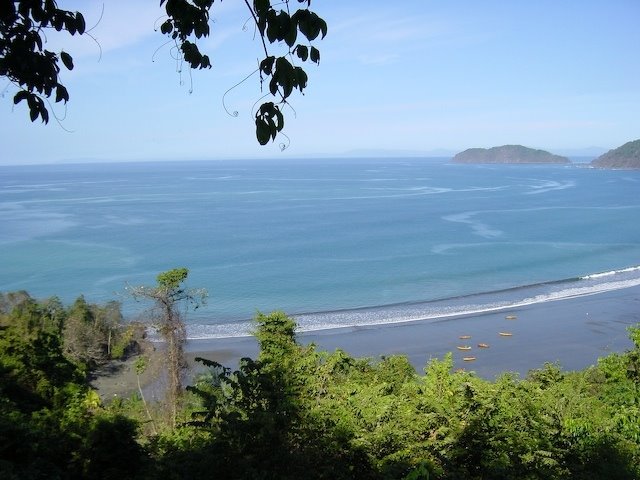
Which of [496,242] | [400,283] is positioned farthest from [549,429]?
[496,242]

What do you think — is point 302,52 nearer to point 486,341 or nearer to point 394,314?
point 486,341

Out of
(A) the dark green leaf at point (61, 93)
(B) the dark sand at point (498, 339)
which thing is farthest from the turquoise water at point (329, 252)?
(A) the dark green leaf at point (61, 93)

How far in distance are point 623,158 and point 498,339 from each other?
15209 centimetres

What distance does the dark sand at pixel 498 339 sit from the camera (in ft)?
76.0

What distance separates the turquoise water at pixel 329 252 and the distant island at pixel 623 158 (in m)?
86.0

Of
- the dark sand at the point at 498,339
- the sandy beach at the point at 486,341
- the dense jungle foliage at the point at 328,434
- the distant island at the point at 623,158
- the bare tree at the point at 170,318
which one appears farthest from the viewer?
the distant island at the point at 623,158

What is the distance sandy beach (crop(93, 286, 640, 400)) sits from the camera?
2252 cm

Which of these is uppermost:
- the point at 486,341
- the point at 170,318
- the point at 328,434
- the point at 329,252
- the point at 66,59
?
the point at 66,59

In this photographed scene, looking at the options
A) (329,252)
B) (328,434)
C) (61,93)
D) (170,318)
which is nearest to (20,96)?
(61,93)

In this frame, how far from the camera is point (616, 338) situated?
83.3 feet

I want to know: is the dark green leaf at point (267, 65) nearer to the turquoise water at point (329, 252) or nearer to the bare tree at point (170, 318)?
the bare tree at point (170, 318)

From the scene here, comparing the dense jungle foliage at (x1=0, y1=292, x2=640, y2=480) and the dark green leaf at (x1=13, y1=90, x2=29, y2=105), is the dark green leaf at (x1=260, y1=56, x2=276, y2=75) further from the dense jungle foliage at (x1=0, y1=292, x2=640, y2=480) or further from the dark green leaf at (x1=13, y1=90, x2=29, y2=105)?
the dense jungle foliage at (x1=0, y1=292, x2=640, y2=480)

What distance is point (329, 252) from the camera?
42781 millimetres

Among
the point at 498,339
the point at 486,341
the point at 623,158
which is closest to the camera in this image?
the point at 486,341
